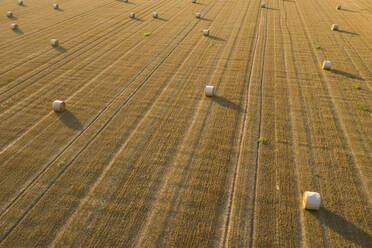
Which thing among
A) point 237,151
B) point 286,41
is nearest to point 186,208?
point 237,151

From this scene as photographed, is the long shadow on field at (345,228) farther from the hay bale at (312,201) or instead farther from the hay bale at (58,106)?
the hay bale at (58,106)

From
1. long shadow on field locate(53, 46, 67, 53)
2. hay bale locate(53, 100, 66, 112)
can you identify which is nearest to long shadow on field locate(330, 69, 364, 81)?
hay bale locate(53, 100, 66, 112)

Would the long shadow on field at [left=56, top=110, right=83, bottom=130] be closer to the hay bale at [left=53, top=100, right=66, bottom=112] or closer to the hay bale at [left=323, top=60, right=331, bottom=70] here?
the hay bale at [left=53, top=100, right=66, bottom=112]

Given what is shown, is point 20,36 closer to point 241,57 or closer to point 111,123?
point 111,123

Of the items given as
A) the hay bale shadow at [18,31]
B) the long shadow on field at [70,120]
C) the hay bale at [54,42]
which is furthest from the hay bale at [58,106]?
the hay bale shadow at [18,31]

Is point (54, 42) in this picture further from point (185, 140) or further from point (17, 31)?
point (185, 140)
